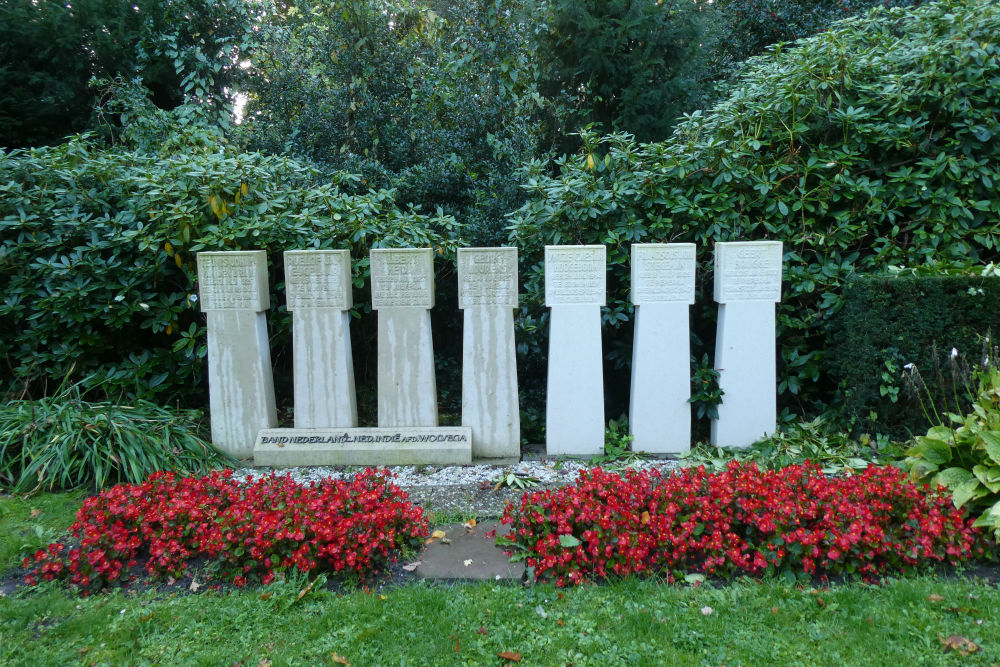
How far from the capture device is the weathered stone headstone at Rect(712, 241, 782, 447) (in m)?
4.52

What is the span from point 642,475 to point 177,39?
279 inches

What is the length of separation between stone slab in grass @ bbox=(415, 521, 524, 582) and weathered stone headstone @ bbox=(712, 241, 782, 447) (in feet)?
6.91

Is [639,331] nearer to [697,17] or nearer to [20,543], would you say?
[20,543]

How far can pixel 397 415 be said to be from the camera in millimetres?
4707

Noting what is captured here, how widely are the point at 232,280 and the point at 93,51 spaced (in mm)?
4900

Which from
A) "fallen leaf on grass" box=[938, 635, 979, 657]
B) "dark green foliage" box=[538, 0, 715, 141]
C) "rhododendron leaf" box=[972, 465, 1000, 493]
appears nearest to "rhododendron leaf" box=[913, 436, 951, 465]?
"rhododendron leaf" box=[972, 465, 1000, 493]

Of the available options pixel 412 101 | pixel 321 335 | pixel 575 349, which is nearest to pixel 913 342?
pixel 575 349

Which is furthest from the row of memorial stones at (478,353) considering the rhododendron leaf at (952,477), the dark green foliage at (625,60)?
the dark green foliage at (625,60)

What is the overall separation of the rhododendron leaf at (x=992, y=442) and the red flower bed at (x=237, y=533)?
276 cm

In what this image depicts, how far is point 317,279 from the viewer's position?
4617mm

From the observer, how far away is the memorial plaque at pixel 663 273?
449 cm

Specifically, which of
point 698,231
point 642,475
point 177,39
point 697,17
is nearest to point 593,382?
point 642,475

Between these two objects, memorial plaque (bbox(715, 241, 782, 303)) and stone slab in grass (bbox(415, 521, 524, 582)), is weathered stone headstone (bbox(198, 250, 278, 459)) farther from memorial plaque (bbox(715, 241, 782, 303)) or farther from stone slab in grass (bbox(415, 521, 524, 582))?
memorial plaque (bbox(715, 241, 782, 303))

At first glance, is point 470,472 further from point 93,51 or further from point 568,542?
point 93,51
